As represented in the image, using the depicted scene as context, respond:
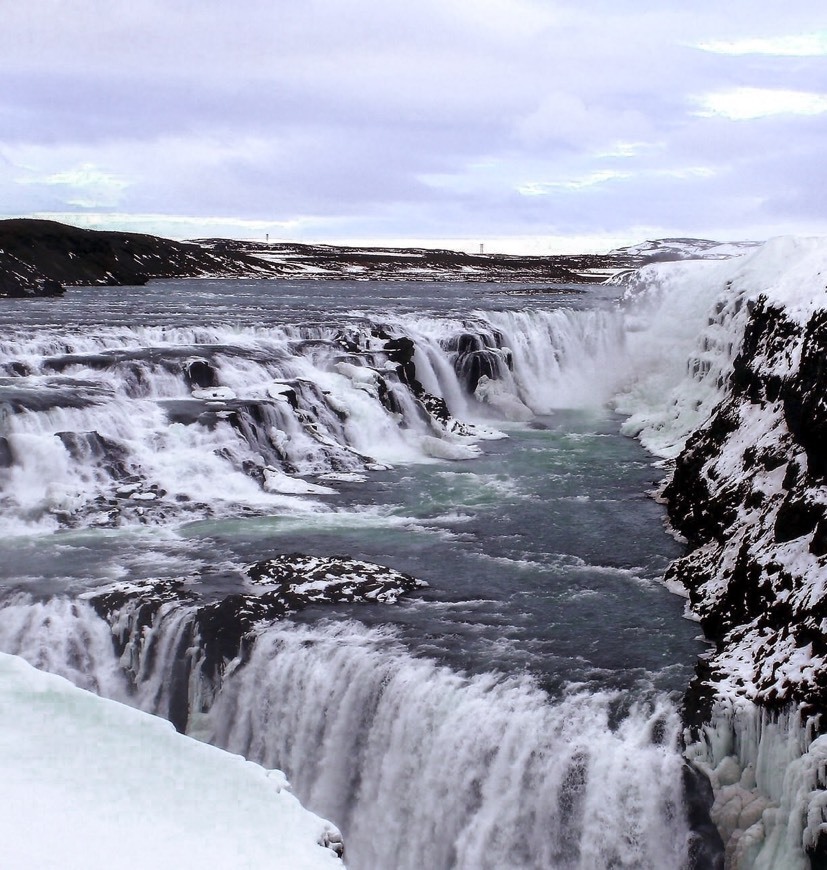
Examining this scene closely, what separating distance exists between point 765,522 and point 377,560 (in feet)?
16.9

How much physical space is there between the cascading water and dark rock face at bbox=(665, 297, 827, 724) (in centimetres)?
61

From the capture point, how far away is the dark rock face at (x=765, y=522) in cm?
1007

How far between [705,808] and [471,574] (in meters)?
5.37

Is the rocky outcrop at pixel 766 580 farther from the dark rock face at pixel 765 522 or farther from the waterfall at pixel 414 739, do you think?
the waterfall at pixel 414 739

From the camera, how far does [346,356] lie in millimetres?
26125

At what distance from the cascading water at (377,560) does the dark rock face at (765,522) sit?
23.9 inches

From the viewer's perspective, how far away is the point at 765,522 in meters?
12.9

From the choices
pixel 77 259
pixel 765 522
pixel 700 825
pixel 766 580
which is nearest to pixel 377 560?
pixel 765 522

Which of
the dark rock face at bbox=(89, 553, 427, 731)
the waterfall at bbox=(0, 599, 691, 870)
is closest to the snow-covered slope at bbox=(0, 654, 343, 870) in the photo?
the waterfall at bbox=(0, 599, 691, 870)

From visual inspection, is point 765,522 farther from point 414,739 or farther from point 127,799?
point 127,799

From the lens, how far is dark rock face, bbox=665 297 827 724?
33.0 feet

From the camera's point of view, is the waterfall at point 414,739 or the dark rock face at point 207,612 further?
the dark rock face at point 207,612

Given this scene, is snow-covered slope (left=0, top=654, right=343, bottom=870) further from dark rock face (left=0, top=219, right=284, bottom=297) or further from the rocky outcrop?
dark rock face (left=0, top=219, right=284, bottom=297)

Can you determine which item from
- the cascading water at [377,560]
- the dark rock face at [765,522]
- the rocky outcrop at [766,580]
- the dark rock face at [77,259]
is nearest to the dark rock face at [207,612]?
the cascading water at [377,560]
